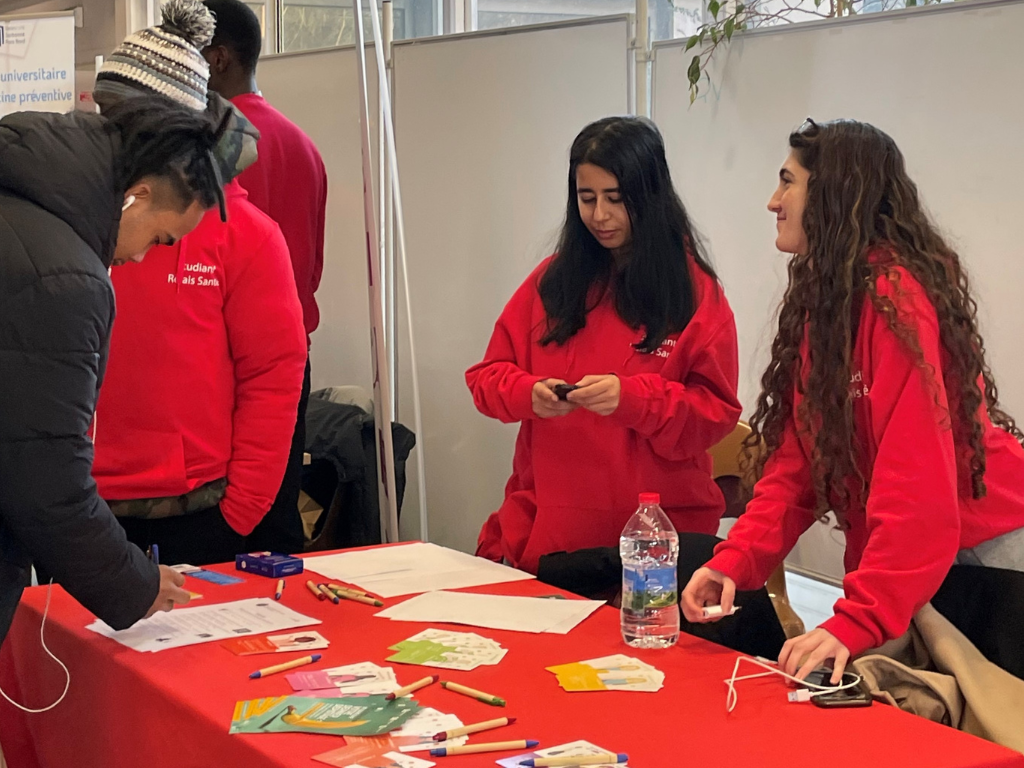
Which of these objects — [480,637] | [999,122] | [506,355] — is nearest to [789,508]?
[480,637]

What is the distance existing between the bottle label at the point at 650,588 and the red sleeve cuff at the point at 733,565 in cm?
12

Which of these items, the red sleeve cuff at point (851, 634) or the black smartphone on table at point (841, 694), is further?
the red sleeve cuff at point (851, 634)

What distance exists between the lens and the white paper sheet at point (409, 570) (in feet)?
6.73

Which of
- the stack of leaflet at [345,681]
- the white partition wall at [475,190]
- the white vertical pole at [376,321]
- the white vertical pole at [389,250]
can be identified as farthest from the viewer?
the white vertical pole at [389,250]

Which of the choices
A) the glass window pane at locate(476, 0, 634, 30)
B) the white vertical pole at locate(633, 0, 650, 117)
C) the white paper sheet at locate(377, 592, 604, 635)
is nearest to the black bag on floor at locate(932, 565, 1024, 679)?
the white paper sheet at locate(377, 592, 604, 635)

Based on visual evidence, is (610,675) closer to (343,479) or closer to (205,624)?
(205,624)

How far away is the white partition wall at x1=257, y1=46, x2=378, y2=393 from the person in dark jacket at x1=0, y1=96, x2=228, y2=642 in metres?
2.83

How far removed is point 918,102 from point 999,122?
0.71ft

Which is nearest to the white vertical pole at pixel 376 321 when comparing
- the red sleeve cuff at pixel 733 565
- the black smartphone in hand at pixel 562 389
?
the black smartphone in hand at pixel 562 389

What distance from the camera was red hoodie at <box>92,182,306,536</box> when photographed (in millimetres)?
2232

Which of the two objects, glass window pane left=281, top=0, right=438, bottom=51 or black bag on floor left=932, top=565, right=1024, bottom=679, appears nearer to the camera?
black bag on floor left=932, top=565, right=1024, bottom=679

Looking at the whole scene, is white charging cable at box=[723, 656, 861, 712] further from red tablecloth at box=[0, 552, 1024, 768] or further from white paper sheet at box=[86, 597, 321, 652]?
white paper sheet at box=[86, 597, 321, 652]

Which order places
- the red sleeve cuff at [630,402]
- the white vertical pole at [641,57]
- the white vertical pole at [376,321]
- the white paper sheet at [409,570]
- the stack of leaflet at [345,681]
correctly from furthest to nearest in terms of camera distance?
the white vertical pole at [641,57] → the white vertical pole at [376,321] → the red sleeve cuff at [630,402] → the white paper sheet at [409,570] → the stack of leaflet at [345,681]

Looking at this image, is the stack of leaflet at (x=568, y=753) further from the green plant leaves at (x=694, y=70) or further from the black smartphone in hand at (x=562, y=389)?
the green plant leaves at (x=694, y=70)
